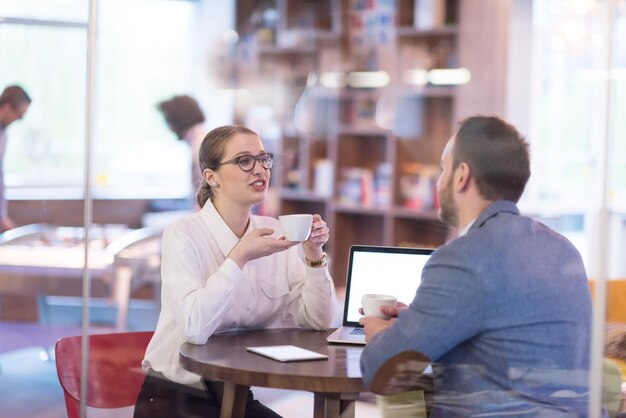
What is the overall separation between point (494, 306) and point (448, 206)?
260 millimetres

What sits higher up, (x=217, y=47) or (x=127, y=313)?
(x=217, y=47)

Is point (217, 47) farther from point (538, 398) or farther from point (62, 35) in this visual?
point (538, 398)

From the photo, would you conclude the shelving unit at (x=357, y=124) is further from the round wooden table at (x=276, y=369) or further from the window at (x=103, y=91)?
the round wooden table at (x=276, y=369)

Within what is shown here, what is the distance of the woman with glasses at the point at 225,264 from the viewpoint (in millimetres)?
2207

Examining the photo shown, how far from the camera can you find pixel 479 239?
1731mm

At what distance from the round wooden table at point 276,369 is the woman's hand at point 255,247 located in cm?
19

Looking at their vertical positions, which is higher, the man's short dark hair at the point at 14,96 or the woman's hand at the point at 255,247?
the man's short dark hair at the point at 14,96

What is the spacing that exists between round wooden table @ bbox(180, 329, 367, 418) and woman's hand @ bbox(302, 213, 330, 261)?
22cm

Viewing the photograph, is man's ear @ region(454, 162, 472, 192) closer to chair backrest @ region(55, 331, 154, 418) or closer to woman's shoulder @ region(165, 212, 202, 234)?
woman's shoulder @ region(165, 212, 202, 234)


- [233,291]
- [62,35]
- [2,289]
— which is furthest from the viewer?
[2,289]


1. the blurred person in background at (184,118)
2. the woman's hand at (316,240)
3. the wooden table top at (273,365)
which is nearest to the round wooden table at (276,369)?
the wooden table top at (273,365)

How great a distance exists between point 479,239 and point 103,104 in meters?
3.97

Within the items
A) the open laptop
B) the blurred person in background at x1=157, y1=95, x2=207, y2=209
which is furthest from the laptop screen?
the blurred person in background at x1=157, y1=95, x2=207, y2=209

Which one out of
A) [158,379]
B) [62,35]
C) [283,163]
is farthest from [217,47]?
[158,379]
